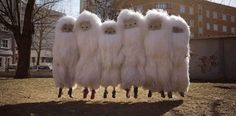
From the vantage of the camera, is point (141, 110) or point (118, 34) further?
point (118, 34)

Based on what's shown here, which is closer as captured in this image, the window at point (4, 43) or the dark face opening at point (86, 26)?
the dark face opening at point (86, 26)

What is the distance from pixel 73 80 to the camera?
12180mm

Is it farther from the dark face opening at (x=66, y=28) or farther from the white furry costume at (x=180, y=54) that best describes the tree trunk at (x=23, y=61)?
the white furry costume at (x=180, y=54)

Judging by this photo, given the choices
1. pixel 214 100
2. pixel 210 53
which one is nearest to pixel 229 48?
pixel 210 53

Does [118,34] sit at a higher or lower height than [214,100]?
higher

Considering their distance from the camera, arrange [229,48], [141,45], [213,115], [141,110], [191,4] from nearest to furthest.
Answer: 1. [213,115]
2. [141,110]
3. [141,45]
4. [229,48]
5. [191,4]

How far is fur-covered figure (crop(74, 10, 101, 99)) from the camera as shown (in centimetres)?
Answer: 1170

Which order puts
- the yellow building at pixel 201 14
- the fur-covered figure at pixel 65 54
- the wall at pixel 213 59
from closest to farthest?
the fur-covered figure at pixel 65 54, the wall at pixel 213 59, the yellow building at pixel 201 14

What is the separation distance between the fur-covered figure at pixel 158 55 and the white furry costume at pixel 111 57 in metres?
0.89

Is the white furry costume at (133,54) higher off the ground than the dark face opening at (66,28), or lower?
lower

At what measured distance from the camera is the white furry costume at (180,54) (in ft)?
37.4

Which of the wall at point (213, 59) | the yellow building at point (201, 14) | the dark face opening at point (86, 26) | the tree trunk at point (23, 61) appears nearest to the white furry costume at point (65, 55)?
the dark face opening at point (86, 26)

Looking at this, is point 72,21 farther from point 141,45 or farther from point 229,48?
point 229,48

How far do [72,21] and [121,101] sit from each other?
3132 millimetres
